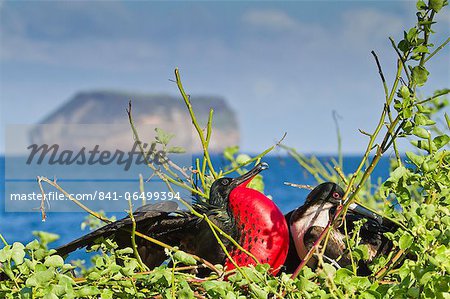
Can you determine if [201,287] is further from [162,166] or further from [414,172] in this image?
[162,166]

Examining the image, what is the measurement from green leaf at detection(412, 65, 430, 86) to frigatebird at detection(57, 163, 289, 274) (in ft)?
0.88

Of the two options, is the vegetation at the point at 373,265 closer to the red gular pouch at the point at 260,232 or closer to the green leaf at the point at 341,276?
the green leaf at the point at 341,276

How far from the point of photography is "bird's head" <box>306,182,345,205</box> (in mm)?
919

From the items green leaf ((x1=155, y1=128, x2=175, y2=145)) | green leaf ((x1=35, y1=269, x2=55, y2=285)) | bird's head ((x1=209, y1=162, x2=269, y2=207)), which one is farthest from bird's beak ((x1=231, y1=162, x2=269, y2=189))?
green leaf ((x1=35, y1=269, x2=55, y2=285))

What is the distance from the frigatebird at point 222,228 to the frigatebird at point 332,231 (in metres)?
0.02

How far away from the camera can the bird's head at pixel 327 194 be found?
3.01ft

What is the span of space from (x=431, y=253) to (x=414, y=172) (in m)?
0.14

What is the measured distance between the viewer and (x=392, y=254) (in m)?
0.76

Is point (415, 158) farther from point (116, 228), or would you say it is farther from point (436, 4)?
point (116, 228)

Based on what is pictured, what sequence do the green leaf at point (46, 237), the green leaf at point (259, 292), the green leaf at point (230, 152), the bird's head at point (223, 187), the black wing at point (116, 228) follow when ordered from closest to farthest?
the green leaf at point (259, 292) → the black wing at point (116, 228) → the bird's head at point (223, 187) → the green leaf at point (46, 237) → the green leaf at point (230, 152)

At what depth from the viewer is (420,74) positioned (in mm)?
676

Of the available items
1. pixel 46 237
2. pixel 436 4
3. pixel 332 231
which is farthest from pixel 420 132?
pixel 46 237

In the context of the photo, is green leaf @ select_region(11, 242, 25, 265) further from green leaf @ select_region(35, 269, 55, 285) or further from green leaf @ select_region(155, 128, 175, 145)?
green leaf @ select_region(155, 128, 175, 145)

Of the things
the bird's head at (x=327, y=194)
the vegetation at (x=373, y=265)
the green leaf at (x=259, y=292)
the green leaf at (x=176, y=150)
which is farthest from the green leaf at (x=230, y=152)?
the green leaf at (x=259, y=292)
